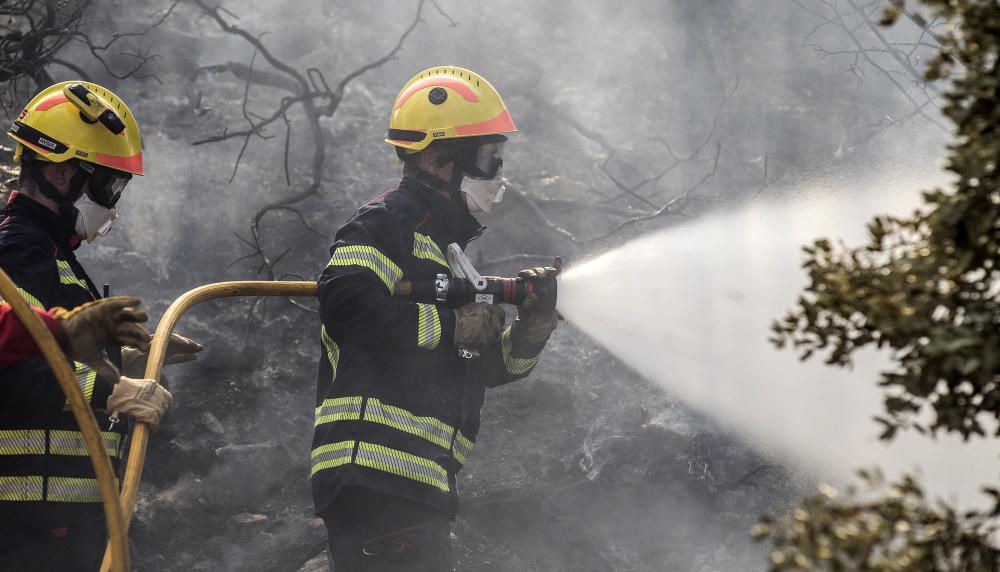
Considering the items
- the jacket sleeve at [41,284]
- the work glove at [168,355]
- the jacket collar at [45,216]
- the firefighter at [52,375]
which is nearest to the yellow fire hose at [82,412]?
the firefighter at [52,375]

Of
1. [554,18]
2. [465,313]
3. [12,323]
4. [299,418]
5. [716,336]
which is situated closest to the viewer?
[12,323]

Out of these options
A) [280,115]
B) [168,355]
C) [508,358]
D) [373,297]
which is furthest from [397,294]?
[280,115]

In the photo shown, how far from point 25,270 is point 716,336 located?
404 centimetres

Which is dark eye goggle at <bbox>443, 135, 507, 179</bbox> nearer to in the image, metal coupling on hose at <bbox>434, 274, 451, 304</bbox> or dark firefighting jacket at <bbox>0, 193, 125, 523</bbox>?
metal coupling on hose at <bbox>434, 274, 451, 304</bbox>

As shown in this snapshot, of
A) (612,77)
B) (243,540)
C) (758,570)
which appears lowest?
(243,540)

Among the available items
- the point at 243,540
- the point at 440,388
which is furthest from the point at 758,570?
the point at 243,540

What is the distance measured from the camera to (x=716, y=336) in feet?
19.8

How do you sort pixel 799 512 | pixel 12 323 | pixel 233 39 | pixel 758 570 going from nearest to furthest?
pixel 799 512
pixel 12 323
pixel 758 570
pixel 233 39

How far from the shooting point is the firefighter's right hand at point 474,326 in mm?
4031

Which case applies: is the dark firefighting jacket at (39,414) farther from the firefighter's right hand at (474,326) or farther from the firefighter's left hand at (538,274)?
the firefighter's left hand at (538,274)

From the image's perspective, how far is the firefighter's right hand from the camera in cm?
403

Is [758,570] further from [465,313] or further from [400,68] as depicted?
[400,68]

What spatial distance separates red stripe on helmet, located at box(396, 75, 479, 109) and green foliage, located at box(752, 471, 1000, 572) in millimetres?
3213

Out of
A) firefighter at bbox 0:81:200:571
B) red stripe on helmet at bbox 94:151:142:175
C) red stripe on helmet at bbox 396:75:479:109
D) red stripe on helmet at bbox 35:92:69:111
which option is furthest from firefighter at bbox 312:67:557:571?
red stripe on helmet at bbox 35:92:69:111
